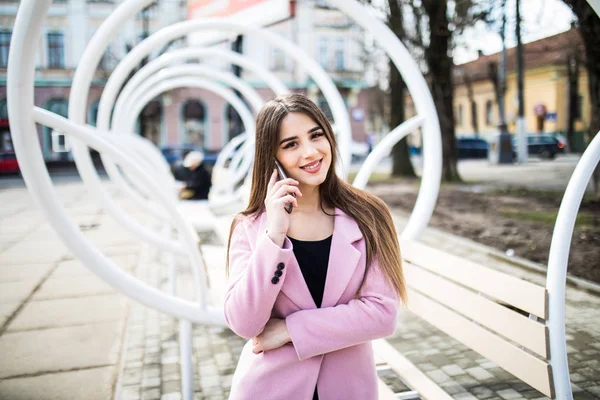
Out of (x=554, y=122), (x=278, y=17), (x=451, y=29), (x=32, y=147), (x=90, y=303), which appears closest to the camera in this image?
(x=32, y=147)

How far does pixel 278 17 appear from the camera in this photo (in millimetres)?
3641

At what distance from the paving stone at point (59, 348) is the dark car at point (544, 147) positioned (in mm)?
26120

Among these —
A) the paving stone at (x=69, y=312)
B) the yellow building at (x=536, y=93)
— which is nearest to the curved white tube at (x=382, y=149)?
the paving stone at (x=69, y=312)

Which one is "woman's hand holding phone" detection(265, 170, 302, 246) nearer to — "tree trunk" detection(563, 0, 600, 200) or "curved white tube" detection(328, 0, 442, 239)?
"curved white tube" detection(328, 0, 442, 239)

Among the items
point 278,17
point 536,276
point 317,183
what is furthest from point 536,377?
point 536,276

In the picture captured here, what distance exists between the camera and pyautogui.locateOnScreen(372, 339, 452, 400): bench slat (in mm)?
2036

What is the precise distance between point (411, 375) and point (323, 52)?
32335 millimetres

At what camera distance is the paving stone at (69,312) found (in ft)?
13.1

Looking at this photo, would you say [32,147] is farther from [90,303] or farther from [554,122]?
[554,122]

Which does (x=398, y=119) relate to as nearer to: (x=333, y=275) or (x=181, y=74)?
(x=181, y=74)

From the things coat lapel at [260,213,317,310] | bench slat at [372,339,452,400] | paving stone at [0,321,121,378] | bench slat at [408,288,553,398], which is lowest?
paving stone at [0,321,121,378]

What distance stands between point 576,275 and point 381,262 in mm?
3749

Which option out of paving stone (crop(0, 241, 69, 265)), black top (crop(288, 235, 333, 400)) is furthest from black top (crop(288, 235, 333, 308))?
paving stone (crop(0, 241, 69, 265))

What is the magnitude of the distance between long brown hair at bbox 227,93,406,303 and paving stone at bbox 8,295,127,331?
284cm
